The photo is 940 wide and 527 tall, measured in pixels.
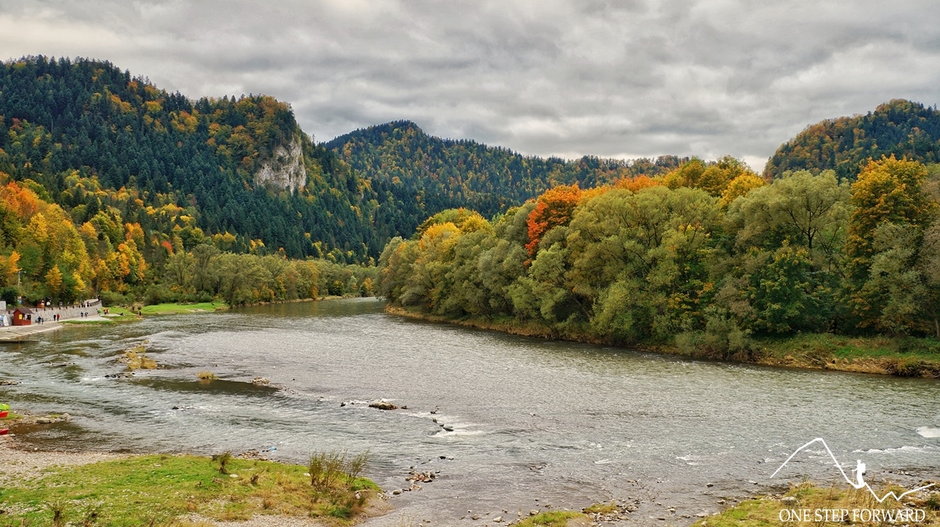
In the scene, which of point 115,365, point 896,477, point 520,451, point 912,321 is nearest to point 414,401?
point 520,451

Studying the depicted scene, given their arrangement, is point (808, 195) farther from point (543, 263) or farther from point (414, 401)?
point (414, 401)

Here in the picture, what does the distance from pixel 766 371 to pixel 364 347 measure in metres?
41.1

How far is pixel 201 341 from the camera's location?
77.4 m

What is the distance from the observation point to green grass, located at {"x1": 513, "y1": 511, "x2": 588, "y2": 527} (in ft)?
66.2

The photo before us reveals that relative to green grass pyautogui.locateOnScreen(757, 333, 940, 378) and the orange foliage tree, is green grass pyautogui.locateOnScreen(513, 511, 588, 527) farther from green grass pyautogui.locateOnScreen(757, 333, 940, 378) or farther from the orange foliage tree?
the orange foliage tree

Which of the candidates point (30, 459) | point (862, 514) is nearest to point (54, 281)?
point (30, 459)

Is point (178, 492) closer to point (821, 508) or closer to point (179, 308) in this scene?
point (821, 508)

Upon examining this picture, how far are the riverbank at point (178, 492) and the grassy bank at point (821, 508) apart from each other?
12.0 meters

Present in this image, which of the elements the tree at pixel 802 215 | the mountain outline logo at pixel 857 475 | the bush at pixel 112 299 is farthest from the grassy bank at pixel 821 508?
the bush at pixel 112 299

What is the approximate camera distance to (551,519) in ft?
67.7

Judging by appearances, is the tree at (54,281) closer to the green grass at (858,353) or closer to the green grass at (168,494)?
the green grass at (168,494)

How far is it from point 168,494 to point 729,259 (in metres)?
58.1

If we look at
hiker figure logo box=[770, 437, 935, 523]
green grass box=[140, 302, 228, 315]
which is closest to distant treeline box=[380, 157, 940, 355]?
hiker figure logo box=[770, 437, 935, 523]

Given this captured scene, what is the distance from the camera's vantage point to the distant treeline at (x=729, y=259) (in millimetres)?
54562
